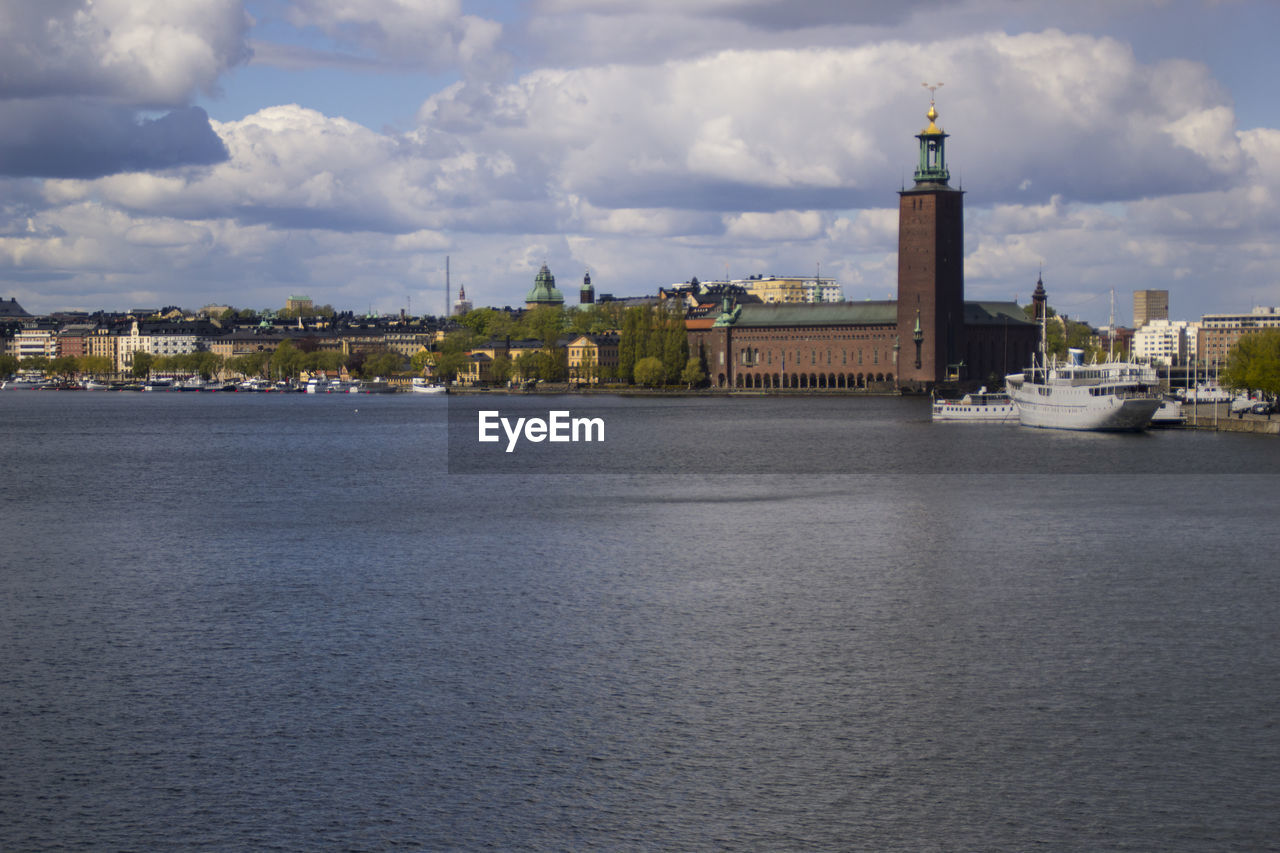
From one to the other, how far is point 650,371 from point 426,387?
3591 centimetres

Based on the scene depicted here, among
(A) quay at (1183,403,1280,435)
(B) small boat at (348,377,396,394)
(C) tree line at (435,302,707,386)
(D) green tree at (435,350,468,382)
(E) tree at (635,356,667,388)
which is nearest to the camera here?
(A) quay at (1183,403,1280,435)

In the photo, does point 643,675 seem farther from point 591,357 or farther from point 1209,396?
point 591,357

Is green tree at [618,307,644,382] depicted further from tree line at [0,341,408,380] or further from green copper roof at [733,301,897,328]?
tree line at [0,341,408,380]

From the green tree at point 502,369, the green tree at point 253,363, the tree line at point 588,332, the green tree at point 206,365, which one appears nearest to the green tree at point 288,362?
the green tree at point 253,363

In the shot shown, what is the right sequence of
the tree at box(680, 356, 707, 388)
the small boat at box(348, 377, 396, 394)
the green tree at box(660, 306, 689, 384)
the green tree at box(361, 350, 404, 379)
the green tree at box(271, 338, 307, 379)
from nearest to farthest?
the green tree at box(660, 306, 689, 384)
the tree at box(680, 356, 707, 388)
the small boat at box(348, 377, 396, 394)
the green tree at box(361, 350, 404, 379)
the green tree at box(271, 338, 307, 379)

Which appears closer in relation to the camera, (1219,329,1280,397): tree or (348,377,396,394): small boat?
(1219,329,1280,397): tree

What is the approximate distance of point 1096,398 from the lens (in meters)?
63.2

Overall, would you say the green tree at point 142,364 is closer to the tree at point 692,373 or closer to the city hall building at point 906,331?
the city hall building at point 906,331

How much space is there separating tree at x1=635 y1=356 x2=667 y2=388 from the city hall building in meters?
10.5

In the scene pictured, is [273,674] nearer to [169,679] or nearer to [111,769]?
[169,679]

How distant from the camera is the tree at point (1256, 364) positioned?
197 ft

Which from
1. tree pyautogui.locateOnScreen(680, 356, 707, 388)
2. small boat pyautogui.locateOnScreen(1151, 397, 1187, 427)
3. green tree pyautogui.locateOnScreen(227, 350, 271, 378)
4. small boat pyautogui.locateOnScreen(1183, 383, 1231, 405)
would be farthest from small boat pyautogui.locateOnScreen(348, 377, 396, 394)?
small boat pyautogui.locateOnScreen(1151, 397, 1187, 427)

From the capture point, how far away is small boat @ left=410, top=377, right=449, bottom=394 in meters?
156

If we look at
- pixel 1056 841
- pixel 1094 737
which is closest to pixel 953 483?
pixel 1094 737
